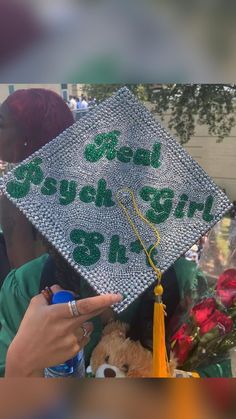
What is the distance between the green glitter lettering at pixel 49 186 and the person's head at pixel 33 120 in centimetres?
8

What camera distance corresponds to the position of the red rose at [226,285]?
1.14m

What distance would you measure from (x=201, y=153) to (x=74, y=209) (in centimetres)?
35

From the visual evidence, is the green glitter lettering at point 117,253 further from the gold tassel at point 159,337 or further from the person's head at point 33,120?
the person's head at point 33,120

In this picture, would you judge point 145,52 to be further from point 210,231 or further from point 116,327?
point 116,327

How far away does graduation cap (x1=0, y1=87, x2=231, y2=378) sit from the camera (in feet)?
3.46

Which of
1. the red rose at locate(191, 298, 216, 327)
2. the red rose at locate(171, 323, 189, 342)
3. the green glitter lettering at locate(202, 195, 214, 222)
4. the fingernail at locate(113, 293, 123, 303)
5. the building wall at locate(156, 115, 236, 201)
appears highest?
the building wall at locate(156, 115, 236, 201)

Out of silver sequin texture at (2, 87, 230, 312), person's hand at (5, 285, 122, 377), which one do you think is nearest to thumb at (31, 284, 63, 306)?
person's hand at (5, 285, 122, 377)

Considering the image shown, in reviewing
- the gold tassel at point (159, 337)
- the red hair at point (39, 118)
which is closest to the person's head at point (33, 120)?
the red hair at point (39, 118)

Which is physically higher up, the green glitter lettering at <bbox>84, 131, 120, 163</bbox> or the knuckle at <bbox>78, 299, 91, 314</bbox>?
the green glitter lettering at <bbox>84, 131, 120, 163</bbox>

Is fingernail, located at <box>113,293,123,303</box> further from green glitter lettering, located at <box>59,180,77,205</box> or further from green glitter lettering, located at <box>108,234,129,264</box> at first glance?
green glitter lettering, located at <box>59,180,77,205</box>

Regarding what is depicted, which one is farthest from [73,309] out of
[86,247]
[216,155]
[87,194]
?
[216,155]

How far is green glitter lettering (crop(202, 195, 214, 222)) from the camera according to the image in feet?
3.53

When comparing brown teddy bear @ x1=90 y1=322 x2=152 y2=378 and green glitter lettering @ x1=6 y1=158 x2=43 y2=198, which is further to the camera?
brown teddy bear @ x1=90 y1=322 x2=152 y2=378

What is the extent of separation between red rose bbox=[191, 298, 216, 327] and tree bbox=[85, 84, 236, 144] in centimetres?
44
